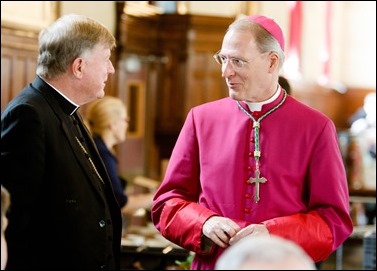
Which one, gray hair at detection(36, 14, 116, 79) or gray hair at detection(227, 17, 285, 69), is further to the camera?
gray hair at detection(36, 14, 116, 79)

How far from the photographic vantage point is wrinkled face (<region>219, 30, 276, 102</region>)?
2807 mm

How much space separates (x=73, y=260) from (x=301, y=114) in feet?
3.17

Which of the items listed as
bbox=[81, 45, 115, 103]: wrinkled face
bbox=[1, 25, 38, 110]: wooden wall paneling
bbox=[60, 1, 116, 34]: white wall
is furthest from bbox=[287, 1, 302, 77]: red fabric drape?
bbox=[81, 45, 115, 103]: wrinkled face

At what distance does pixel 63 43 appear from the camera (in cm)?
295

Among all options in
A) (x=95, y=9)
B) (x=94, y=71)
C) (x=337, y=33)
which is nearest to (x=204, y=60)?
(x=95, y=9)

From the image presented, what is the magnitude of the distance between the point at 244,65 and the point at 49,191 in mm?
799

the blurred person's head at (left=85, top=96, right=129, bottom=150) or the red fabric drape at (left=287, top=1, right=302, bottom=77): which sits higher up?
the blurred person's head at (left=85, top=96, right=129, bottom=150)

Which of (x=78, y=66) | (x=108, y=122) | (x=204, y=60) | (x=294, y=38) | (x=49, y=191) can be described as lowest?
(x=294, y=38)

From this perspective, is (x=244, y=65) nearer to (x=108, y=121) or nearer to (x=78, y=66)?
(x=78, y=66)

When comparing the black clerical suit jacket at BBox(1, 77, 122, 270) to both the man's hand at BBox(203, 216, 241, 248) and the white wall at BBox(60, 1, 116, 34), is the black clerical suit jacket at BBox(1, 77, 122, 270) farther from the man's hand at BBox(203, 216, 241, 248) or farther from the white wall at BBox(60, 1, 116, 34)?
the white wall at BBox(60, 1, 116, 34)

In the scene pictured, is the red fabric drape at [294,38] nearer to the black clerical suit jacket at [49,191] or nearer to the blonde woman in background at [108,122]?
the blonde woman in background at [108,122]

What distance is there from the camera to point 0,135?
2756 mm

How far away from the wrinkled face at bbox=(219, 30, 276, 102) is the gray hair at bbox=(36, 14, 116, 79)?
0.50 metres

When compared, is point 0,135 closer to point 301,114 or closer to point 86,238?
point 86,238
